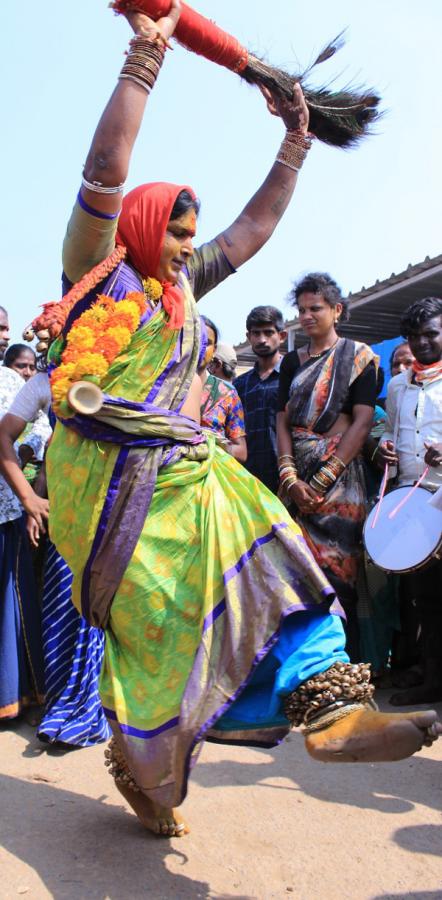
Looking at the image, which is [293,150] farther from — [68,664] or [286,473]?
[68,664]

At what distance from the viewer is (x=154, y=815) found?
2.96 meters

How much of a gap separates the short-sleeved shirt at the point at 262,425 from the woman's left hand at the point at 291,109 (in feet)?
9.66

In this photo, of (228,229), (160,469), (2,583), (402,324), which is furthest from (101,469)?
(402,324)

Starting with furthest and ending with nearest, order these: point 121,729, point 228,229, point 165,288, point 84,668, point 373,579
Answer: point 373,579, point 84,668, point 228,229, point 165,288, point 121,729

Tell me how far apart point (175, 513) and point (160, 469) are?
146 millimetres

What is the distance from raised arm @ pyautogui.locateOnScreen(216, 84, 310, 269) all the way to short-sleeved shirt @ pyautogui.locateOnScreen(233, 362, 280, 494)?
9.27 ft

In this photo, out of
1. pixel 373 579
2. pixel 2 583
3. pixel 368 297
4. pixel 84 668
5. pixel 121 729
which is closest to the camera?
pixel 121 729

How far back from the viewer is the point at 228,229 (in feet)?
10.3

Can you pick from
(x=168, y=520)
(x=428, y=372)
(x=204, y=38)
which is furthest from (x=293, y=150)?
(x=428, y=372)

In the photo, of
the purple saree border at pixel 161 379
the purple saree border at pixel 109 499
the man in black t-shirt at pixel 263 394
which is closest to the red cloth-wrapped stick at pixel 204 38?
the purple saree border at pixel 161 379

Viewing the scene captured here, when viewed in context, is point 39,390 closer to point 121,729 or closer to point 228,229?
point 228,229

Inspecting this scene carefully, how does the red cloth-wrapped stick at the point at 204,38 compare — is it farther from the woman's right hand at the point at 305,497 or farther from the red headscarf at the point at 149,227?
the woman's right hand at the point at 305,497

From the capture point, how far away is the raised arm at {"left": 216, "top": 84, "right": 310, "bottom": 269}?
312 cm

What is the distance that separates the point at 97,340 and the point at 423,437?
2.69 metres
